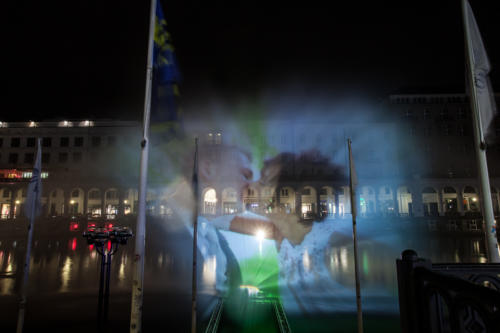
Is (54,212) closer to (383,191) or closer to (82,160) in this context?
(82,160)

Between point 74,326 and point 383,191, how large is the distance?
5954cm

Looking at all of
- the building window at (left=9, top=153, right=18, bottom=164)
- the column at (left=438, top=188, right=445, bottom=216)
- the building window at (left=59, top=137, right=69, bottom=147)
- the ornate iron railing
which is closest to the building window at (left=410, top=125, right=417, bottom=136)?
the column at (left=438, top=188, right=445, bottom=216)

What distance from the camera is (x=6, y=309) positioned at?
12586 millimetres

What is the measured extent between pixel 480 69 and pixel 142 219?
9782mm

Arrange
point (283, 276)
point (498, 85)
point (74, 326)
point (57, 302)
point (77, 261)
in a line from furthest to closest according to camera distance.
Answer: point (498, 85) < point (77, 261) < point (283, 276) < point (57, 302) < point (74, 326)

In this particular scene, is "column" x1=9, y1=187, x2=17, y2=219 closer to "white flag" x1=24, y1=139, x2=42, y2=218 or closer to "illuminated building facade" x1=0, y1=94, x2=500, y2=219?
"illuminated building facade" x1=0, y1=94, x2=500, y2=219

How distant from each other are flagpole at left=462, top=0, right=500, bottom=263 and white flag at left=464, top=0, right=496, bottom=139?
3 centimetres

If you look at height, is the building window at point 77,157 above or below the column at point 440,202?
above

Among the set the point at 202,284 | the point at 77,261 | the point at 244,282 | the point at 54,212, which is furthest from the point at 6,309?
the point at 54,212

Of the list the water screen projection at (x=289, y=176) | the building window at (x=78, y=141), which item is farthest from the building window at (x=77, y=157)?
the water screen projection at (x=289, y=176)

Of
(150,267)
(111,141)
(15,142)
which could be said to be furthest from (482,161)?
(15,142)

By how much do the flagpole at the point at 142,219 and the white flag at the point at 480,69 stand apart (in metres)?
8.57

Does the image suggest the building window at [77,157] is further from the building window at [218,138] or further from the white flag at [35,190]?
the white flag at [35,190]

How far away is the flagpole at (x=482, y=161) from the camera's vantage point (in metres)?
7.29
